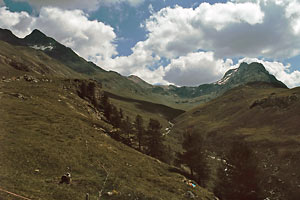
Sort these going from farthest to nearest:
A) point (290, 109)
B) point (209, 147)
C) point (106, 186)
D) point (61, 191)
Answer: point (290, 109) < point (209, 147) < point (106, 186) < point (61, 191)

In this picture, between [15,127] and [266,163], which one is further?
[266,163]

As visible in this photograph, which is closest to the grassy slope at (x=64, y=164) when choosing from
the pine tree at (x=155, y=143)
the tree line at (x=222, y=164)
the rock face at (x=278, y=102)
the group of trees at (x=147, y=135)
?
the tree line at (x=222, y=164)

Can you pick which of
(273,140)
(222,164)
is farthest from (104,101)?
(273,140)

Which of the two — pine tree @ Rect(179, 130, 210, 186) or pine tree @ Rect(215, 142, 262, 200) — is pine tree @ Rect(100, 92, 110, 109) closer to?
pine tree @ Rect(179, 130, 210, 186)

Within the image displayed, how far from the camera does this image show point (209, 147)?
4875 inches

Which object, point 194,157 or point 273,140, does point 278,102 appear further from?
point 194,157

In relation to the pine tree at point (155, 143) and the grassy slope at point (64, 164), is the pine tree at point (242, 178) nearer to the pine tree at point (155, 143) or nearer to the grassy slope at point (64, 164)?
the grassy slope at point (64, 164)

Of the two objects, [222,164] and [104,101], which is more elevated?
[104,101]

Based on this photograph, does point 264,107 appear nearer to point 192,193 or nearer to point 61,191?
point 192,193

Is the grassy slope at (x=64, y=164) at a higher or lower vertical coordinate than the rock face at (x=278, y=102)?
lower

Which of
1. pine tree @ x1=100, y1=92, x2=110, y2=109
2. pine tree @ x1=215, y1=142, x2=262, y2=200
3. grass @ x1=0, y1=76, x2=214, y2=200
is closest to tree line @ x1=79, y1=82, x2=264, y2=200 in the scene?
pine tree @ x1=215, y1=142, x2=262, y2=200

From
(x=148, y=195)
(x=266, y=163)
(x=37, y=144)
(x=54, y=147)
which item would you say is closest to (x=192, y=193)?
(x=148, y=195)

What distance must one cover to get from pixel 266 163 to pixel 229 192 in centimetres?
4654

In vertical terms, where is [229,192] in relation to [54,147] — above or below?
below
